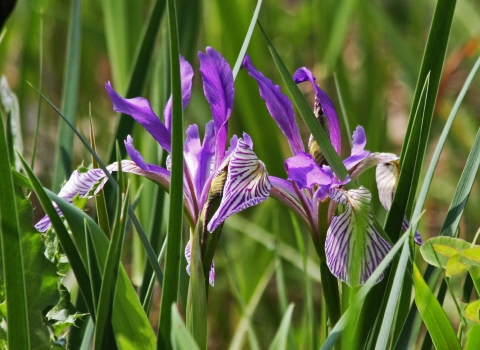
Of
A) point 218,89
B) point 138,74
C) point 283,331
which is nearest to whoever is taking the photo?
point 283,331

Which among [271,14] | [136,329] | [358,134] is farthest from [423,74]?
[271,14]

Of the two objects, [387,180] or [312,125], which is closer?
[312,125]

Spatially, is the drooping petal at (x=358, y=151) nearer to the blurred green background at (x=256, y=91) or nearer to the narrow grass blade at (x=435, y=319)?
the narrow grass blade at (x=435, y=319)

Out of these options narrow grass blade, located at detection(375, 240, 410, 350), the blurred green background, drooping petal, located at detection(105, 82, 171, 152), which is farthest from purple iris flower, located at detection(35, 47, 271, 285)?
the blurred green background

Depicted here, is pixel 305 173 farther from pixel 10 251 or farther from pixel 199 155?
pixel 10 251

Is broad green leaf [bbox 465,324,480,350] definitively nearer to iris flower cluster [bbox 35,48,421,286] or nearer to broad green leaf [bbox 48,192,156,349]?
iris flower cluster [bbox 35,48,421,286]

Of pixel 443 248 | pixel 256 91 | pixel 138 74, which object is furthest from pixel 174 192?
pixel 256 91

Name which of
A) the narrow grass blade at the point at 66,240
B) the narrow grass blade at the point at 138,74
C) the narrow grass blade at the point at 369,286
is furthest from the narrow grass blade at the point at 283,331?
the narrow grass blade at the point at 138,74
